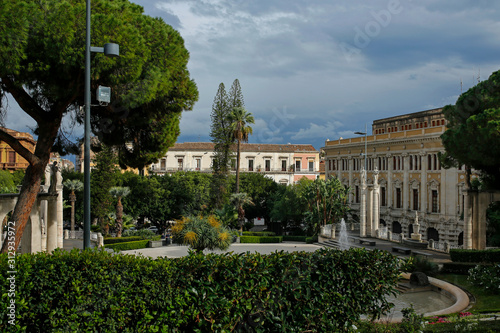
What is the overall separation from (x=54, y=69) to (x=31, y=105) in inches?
77.2

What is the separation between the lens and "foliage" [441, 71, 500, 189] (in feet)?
65.7

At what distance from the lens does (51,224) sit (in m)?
17.5

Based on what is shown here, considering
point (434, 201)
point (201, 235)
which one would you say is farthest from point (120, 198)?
point (434, 201)

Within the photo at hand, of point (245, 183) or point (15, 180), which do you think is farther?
point (245, 183)

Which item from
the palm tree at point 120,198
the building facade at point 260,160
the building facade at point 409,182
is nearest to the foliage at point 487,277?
the building facade at point 409,182

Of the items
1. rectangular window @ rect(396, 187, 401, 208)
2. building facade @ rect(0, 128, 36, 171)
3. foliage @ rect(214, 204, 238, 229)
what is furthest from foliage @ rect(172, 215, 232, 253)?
building facade @ rect(0, 128, 36, 171)

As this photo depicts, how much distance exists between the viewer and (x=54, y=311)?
7.00 meters

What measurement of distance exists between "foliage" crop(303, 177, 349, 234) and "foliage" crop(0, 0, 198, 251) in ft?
74.3

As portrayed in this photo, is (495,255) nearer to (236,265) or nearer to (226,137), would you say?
(236,265)

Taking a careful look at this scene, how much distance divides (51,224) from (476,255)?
64.7 ft

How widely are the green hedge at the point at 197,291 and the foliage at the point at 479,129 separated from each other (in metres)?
14.0

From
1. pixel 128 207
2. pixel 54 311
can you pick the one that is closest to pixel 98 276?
pixel 54 311

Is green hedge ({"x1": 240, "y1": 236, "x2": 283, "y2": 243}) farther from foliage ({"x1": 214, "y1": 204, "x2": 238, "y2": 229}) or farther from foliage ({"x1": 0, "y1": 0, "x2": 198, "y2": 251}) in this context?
foliage ({"x1": 0, "y1": 0, "x2": 198, "y2": 251})

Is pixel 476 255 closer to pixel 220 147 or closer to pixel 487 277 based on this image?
pixel 487 277
